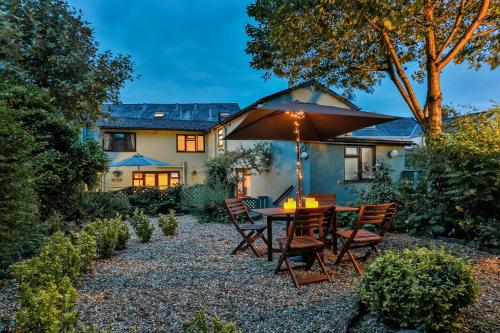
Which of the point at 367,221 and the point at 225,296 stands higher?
the point at 367,221

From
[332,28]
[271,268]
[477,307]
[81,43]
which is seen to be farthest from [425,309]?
[81,43]

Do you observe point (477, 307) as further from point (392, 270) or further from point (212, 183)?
point (212, 183)

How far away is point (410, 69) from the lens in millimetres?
10047

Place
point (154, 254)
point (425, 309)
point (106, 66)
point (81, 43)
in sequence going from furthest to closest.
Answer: point (106, 66)
point (81, 43)
point (154, 254)
point (425, 309)

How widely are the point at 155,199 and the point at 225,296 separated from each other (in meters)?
9.18

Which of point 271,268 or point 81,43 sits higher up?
point 81,43

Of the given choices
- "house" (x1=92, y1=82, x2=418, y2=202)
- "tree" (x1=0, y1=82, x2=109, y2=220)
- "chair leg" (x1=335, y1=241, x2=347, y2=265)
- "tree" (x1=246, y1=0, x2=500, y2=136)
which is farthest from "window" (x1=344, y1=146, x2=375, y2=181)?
"tree" (x1=0, y1=82, x2=109, y2=220)

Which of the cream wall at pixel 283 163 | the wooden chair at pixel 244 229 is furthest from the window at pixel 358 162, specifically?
the wooden chair at pixel 244 229

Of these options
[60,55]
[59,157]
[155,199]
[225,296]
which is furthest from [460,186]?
[155,199]

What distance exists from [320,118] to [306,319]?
3899 millimetres

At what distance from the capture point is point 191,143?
65.7ft

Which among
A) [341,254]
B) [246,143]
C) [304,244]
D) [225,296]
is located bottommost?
[225,296]

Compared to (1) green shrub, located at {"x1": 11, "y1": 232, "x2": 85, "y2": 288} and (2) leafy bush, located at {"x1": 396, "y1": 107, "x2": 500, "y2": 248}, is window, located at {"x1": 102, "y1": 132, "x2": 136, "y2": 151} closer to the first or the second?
(1) green shrub, located at {"x1": 11, "y1": 232, "x2": 85, "y2": 288}

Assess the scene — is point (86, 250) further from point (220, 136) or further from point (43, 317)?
point (220, 136)
